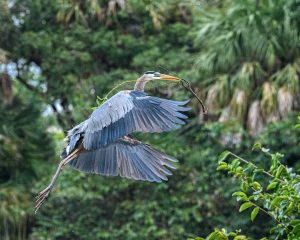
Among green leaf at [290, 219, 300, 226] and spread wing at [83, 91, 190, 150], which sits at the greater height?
spread wing at [83, 91, 190, 150]

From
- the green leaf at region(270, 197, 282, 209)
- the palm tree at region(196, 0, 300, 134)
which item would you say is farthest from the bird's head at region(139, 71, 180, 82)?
the palm tree at region(196, 0, 300, 134)

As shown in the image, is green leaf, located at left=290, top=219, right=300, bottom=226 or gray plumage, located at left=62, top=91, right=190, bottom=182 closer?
green leaf, located at left=290, top=219, right=300, bottom=226

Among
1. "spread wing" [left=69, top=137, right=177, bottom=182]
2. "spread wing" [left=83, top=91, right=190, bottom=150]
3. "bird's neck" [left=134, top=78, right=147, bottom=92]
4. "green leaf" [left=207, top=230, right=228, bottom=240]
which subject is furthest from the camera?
"bird's neck" [left=134, top=78, right=147, bottom=92]

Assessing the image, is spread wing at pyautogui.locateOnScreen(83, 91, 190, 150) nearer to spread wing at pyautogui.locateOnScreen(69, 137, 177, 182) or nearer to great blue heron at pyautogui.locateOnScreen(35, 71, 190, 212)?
great blue heron at pyautogui.locateOnScreen(35, 71, 190, 212)

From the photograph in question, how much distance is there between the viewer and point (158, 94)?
11.8 meters

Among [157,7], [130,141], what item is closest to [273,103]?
[157,7]

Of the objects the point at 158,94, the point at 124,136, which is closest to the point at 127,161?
the point at 124,136

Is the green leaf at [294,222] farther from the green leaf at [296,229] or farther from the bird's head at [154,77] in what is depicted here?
the bird's head at [154,77]

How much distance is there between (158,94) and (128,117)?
655cm

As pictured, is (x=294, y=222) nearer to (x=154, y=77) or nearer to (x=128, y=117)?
(x=128, y=117)

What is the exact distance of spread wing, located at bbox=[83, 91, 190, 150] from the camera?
506cm

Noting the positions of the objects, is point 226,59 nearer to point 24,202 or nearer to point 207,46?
point 207,46

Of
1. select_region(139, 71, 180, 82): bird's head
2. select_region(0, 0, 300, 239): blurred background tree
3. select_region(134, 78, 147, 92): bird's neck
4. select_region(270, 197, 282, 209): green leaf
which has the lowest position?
select_region(0, 0, 300, 239): blurred background tree

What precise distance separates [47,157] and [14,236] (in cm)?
149
